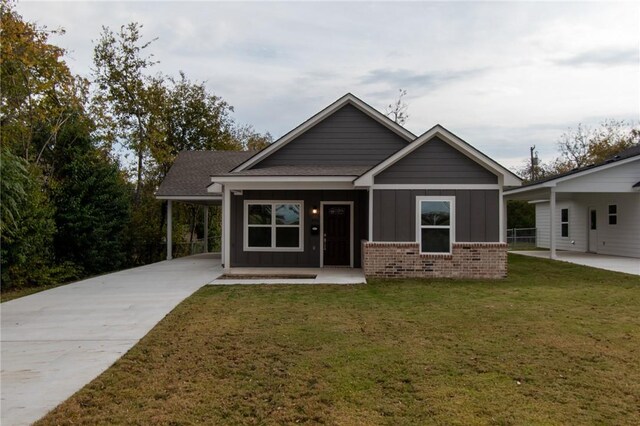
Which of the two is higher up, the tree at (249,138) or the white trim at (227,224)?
the tree at (249,138)

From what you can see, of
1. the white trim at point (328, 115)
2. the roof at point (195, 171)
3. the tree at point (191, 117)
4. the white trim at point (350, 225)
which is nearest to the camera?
the white trim at point (350, 225)

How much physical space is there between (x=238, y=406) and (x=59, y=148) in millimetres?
15296

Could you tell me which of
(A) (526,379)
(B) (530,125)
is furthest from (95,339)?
(B) (530,125)

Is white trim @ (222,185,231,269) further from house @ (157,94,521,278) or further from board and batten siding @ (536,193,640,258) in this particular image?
board and batten siding @ (536,193,640,258)

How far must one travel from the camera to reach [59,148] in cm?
1600

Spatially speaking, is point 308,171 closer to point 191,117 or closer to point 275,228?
point 275,228

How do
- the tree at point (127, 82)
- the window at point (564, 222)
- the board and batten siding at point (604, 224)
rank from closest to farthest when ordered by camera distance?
the board and batten siding at point (604, 224), the window at point (564, 222), the tree at point (127, 82)

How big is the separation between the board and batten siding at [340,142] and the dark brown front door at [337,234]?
5.46 ft

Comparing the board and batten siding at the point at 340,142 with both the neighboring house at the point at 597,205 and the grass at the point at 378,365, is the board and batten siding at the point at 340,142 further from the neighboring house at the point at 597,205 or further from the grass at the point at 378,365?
the neighboring house at the point at 597,205

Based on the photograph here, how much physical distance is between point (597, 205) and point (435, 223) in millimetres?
12486

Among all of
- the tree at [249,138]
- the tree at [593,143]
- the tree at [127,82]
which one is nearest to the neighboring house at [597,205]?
the tree at [593,143]

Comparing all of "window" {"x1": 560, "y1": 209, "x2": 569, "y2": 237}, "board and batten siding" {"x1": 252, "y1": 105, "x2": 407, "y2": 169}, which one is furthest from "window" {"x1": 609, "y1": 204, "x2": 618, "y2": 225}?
"board and batten siding" {"x1": 252, "y1": 105, "x2": 407, "y2": 169}

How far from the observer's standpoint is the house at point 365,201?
1165cm

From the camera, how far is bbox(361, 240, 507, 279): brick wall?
11648 millimetres
